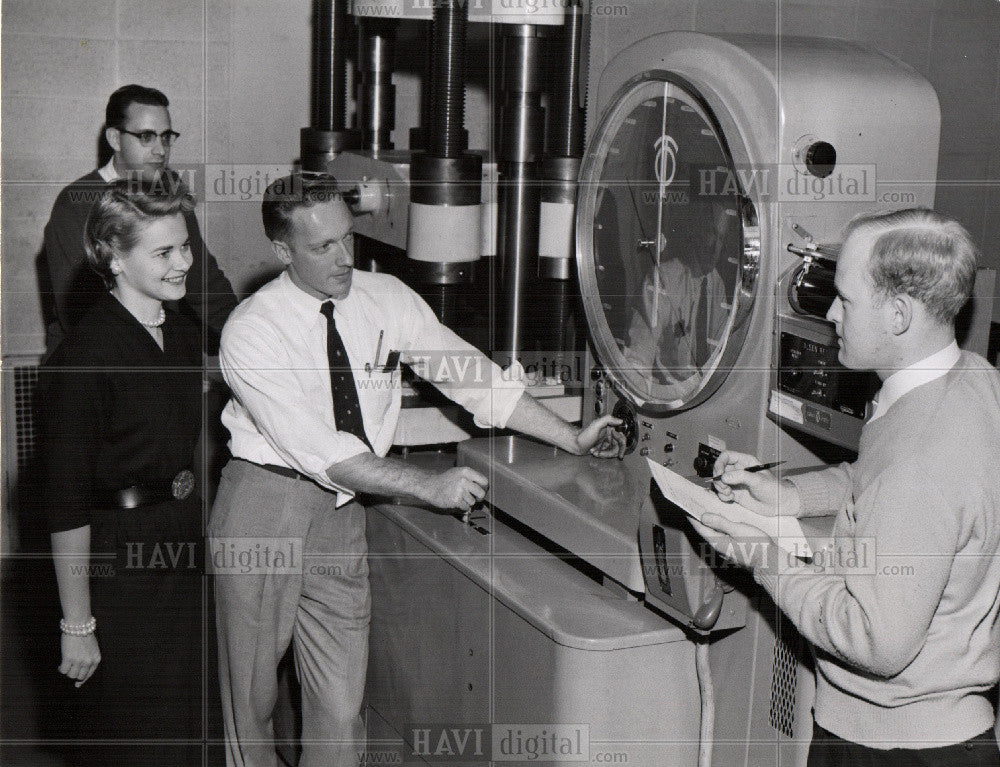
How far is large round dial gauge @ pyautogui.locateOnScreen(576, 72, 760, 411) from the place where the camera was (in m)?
1.46

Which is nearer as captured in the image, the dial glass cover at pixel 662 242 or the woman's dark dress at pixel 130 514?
the dial glass cover at pixel 662 242

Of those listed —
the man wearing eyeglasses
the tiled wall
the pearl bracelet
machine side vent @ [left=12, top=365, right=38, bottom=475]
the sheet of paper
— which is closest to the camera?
the sheet of paper

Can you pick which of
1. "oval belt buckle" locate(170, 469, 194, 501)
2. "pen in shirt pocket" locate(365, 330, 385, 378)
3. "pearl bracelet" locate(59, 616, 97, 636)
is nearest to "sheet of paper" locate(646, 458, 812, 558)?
"pen in shirt pocket" locate(365, 330, 385, 378)

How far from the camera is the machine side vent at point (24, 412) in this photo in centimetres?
297

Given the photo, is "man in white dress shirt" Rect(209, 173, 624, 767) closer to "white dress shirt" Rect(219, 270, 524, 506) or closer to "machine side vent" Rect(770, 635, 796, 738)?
"white dress shirt" Rect(219, 270, 524, 506)

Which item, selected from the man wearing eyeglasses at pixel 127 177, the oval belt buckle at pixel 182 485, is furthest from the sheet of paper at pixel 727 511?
the man wearing eyeglasses at pixel 127 177

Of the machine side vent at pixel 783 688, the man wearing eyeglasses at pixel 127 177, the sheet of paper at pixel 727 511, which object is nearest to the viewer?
the sheet of paper at pixel 727 511

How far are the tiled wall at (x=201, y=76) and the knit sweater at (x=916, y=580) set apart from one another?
1.85 metres

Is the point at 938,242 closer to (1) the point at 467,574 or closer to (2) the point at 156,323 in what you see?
(1) the point at 467,574

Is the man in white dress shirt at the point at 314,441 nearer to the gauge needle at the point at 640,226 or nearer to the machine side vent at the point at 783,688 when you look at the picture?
the gauge needle at the point at 640,226

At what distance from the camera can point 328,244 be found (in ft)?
6.15

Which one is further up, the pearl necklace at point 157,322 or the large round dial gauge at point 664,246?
the large round dial gauge at point 664,246

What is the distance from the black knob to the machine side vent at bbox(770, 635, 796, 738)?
603 mm

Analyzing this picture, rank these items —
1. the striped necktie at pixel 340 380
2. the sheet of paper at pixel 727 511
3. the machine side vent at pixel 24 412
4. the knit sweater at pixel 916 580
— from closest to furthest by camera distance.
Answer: the knit sweater at pixel 916 580 < the sheet of paper at pixel 727 511 < the striped necktie at pixel 340 380 < the machine side vent at pixel 24 412
